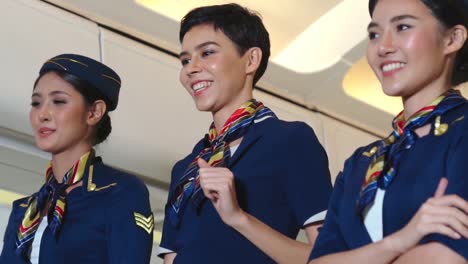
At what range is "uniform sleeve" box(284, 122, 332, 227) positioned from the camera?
1.78 m

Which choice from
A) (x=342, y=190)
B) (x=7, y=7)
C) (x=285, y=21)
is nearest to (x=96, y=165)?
(x=342, y=190)

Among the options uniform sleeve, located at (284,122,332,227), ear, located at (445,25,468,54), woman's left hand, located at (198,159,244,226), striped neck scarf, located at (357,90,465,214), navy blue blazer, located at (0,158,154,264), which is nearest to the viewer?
striped neck scarf, located at (357,90,465,214)

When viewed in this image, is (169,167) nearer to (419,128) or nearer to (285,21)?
(285,21)

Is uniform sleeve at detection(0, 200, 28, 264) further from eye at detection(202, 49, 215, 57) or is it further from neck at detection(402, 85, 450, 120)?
neck at detection(402, 85, 450, 120)

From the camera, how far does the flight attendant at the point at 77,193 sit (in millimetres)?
1973

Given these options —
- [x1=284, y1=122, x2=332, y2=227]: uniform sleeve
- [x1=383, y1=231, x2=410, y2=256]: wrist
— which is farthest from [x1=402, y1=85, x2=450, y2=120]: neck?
[x1=284, y1=122, x2=332, y2=227]: uniform sleeve

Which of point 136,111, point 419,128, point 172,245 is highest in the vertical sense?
point 136,111

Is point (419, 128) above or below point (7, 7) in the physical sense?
below

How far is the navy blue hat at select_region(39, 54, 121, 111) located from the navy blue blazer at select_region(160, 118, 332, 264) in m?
0.52

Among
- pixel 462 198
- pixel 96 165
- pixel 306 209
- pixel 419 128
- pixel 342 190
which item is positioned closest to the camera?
pixel 462 198

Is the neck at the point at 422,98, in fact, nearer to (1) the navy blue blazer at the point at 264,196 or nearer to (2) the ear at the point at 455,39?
(2) the ear at the point at 455,39

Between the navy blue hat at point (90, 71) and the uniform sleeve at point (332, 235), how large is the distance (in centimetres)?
87

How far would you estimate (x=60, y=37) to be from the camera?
327 centimetres

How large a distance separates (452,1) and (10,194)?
254 cm
